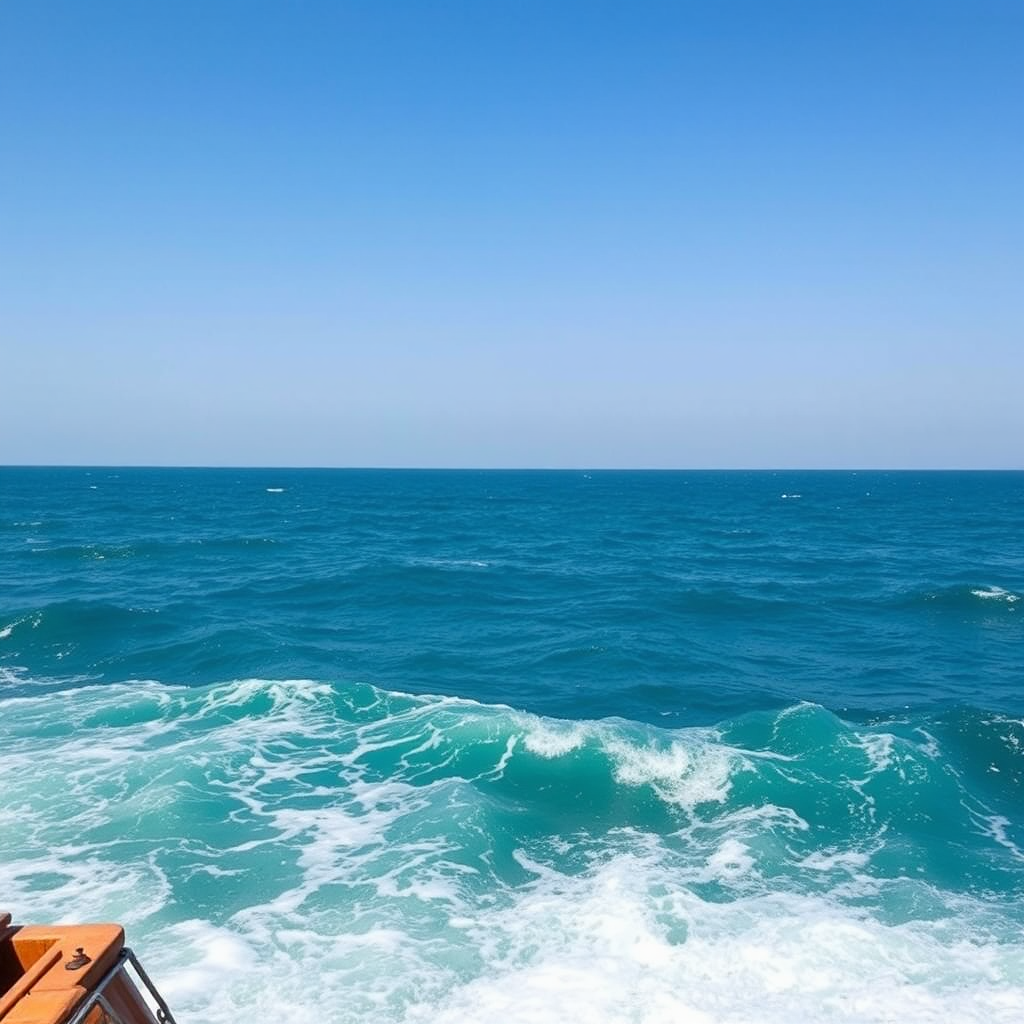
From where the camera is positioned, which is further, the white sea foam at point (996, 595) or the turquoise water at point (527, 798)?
the white sea foam at point (996, 595)

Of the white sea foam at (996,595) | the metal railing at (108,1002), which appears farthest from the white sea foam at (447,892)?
the white sea foam at (996,595)

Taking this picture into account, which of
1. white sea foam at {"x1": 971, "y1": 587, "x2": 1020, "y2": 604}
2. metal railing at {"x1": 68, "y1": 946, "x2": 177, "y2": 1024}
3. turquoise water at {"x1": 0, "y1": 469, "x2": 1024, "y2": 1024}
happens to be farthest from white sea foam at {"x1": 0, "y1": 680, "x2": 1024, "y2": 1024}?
white sea foam at {"x1": 971, "y1": 587, "x2": 1020, "y2": 604}

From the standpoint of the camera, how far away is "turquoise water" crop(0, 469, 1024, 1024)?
31.3 ft

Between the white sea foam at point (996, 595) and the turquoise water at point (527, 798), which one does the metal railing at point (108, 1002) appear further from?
the white sea foam at point (996, 595)

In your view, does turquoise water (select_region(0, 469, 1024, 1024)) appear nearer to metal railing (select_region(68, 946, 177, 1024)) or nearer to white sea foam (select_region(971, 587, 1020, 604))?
white sea foam (select_region(971, 587, 1020, 604))

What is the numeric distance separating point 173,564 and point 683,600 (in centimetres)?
2930

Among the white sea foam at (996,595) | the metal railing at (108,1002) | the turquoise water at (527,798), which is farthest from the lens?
the white sea foam at (996,595)

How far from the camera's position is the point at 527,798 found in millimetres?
15055

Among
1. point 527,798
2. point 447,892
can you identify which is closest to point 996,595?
point 527,798

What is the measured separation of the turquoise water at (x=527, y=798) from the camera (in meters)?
9.54

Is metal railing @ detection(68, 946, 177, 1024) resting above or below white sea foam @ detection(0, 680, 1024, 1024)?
above

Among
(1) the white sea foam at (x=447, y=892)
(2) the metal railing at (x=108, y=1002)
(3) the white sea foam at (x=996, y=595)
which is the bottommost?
(1) the white sea foam at (x=447, y=892)

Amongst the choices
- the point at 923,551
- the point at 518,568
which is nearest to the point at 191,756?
the point at 518,568

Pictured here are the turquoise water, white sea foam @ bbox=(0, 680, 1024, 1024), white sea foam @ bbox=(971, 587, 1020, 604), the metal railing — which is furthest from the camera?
white sea foam @ bbox=(971, 587, 1020, 604)
